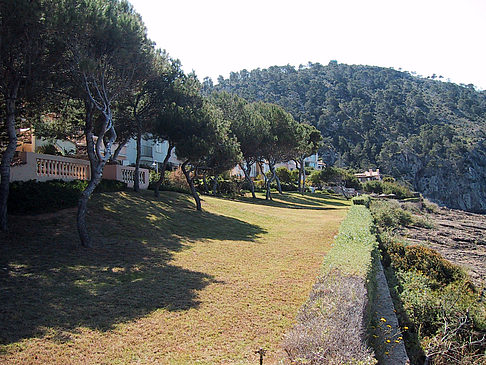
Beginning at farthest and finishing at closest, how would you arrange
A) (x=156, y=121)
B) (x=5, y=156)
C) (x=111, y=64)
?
(x=156, y=121) < (x=111, y=64) < (x=5, y=156)

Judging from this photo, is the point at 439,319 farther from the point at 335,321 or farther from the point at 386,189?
the point at 386,189

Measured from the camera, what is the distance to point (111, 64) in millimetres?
11320

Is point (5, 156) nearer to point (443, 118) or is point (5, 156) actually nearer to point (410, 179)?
point (410, 179)

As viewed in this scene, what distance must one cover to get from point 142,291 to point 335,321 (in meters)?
4.08

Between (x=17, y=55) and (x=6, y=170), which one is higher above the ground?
(x=17, y=55)

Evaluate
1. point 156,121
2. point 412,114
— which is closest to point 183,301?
point 156,121

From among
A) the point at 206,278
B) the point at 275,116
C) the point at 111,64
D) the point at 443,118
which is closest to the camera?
the point at 206,278

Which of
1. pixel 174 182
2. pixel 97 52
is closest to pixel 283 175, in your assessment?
pixel 174 182

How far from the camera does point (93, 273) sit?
26.8 ft

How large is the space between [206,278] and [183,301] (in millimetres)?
1608

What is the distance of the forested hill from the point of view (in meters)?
94.4

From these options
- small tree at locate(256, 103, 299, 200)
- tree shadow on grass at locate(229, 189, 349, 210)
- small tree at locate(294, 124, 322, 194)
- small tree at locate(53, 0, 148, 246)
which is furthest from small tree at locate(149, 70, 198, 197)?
small tree at locate(294, 124, 322, 194)

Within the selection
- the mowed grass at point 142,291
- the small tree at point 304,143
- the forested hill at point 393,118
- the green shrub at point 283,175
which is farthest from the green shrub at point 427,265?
the forested hill at point 393,118

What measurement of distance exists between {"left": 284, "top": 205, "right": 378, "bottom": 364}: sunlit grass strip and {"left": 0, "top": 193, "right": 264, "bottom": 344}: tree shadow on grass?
7.97 feet
